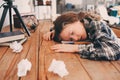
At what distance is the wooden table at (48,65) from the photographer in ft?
3.35

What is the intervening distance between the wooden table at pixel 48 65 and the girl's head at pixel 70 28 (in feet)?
0.54

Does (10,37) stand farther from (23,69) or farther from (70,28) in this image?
(23,69)

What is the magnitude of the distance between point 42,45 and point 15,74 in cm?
65

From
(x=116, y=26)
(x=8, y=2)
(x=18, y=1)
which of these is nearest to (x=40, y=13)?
(x=18, y=1)

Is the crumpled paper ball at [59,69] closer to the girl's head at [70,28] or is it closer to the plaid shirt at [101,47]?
the plaid shirt at [101,47]

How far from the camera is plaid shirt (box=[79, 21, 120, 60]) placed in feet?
4.25

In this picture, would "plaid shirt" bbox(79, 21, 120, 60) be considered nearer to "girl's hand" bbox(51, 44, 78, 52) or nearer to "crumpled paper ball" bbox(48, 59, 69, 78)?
"girl's hand" bbox(51, 44, 78, 52)

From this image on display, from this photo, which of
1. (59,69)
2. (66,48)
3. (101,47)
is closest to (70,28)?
(66,48)

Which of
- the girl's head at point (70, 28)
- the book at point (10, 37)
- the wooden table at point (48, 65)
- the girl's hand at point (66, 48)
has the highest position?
the girl's head at point (70, 28)

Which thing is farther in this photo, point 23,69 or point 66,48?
point 66,48

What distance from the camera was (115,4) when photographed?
3.28 m

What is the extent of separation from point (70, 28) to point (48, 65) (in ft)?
1.54

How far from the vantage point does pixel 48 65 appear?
1184 mm

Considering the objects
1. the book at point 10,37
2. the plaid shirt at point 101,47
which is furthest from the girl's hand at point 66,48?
the book at point 10,37
